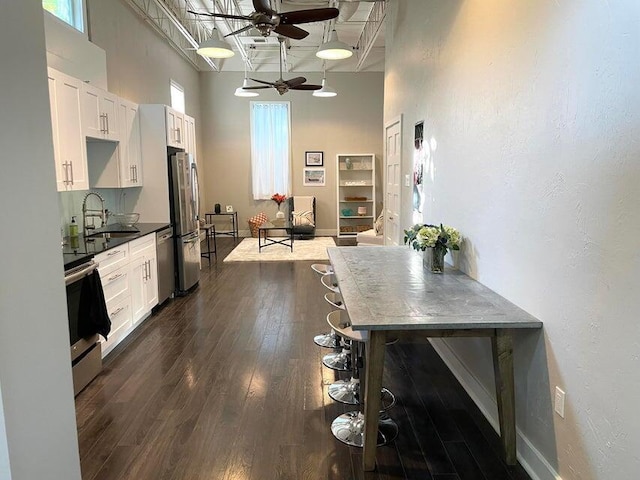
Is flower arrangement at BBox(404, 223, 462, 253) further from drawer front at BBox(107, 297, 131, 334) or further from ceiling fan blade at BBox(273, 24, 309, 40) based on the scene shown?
ceiling fan blade at BBox(273, 24, 309, 40)

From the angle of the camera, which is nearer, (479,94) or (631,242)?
(631,242)

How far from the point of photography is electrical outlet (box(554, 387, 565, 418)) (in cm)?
198

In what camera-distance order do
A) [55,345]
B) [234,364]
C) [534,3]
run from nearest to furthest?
[55,345] < [534,3] < [234,364]

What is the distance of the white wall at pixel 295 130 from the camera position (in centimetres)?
1052

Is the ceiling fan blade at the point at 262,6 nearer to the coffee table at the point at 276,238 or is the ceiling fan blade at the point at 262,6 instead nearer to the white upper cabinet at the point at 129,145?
the white upper cabinet at the point at 129,145

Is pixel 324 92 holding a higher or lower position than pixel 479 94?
higher

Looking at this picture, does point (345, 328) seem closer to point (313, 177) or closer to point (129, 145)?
point (129, 145)

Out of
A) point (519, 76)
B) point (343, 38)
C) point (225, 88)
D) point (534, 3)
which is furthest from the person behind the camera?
point (225, 88)

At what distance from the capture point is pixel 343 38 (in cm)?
924

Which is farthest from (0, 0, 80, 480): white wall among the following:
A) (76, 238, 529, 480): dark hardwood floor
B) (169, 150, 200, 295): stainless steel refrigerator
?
(169, 150, 200, 295): stainless steel refrigerator

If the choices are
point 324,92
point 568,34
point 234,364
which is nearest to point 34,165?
point 568,34

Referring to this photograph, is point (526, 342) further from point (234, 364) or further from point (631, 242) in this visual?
point (234, 364)

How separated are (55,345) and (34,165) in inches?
22.2

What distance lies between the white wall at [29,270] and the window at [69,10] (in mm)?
3798
